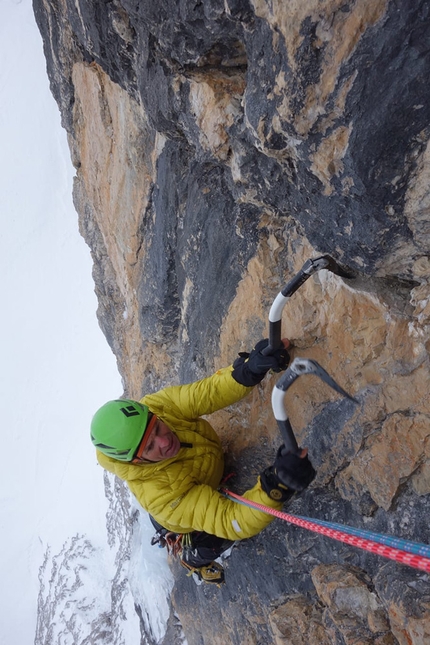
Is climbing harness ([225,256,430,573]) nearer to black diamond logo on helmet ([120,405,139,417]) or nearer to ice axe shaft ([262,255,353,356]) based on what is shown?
ice axe shaft ([262,255,353,356])

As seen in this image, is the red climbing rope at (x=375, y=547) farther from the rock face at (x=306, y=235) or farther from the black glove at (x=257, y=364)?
the black glove at (x=257, y=364)

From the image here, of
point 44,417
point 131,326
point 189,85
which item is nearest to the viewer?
point 189,85

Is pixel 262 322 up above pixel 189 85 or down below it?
below

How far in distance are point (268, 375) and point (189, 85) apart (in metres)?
1.96

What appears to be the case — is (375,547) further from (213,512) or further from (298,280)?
(298,280)

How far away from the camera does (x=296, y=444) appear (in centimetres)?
254

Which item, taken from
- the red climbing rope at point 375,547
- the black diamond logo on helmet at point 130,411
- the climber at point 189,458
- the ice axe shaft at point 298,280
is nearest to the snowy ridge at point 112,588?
the climber at point 189,458

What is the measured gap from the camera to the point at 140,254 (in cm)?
516

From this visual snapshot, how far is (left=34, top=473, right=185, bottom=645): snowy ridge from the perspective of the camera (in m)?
6.41

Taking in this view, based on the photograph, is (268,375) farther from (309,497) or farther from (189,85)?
(189,85)

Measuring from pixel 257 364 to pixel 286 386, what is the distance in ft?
1.44

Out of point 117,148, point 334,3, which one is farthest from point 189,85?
point 117,148

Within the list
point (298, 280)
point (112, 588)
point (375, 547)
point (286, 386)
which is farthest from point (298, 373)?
point (112, 588)

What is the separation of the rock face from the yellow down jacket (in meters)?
0.30
